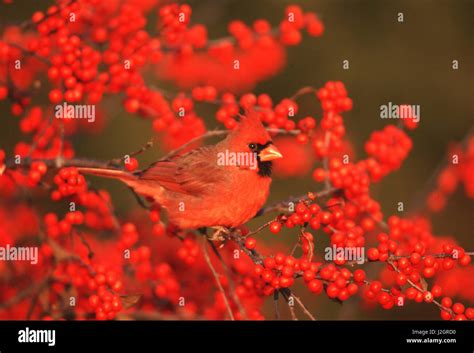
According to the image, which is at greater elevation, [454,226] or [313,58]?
[313,58]

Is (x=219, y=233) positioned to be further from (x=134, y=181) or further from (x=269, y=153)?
A: (x=134, y=181)

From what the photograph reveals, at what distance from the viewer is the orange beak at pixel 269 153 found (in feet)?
12.5

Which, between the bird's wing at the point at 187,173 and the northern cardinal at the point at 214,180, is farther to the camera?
the bird's wing at the point at 187,173

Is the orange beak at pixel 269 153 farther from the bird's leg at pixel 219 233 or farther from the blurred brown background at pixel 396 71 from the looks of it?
the blurred brown background at pixel 396 71

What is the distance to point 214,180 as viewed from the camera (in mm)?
4160

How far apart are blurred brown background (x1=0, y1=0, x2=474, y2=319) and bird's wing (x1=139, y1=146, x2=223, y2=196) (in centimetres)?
159

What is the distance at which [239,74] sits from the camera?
221 inches

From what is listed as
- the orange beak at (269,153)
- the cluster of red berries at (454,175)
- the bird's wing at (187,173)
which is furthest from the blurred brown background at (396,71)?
the orange beak at (269,153)

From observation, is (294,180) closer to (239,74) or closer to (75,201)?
(239,74)

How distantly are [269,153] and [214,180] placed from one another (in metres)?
0.48

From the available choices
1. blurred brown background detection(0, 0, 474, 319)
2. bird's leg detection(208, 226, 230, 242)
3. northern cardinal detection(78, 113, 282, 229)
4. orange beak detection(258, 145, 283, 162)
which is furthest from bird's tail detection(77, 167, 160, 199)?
blurred brown background detection(0, 0, 474, 319)
